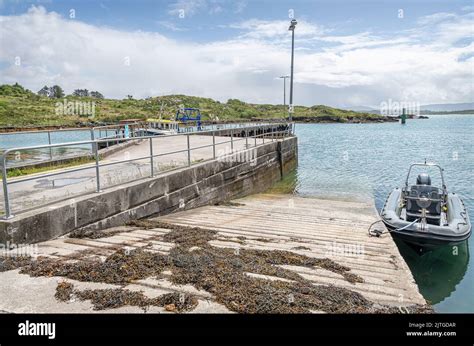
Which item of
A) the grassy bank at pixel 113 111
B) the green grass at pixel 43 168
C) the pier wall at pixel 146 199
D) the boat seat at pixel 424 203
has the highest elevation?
the grassy bank at pixel 113 111

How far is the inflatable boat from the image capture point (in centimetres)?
857

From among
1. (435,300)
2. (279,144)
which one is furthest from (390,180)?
(435,300)

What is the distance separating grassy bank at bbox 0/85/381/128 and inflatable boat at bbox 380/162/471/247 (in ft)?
60.7

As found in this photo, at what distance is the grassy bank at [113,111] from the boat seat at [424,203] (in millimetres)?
18644

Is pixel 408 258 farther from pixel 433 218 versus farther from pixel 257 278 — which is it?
pixel 257 278

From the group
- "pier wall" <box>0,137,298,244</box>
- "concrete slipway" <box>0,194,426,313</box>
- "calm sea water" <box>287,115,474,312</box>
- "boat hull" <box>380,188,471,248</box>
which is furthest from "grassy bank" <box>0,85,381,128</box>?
"boat hull" <box>380,188,471,248</box>

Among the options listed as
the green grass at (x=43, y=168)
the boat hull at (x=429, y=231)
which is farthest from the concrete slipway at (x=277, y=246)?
the green grass at (x=43, y=168)

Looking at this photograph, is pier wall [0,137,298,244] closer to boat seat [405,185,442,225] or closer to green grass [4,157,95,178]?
green grass [4,157,95,178]

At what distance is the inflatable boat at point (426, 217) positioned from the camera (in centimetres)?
857

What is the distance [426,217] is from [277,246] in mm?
5091

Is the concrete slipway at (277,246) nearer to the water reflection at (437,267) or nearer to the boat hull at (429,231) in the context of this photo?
the boat hull at (429,231)

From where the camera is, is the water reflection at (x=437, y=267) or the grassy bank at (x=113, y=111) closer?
the water reflection at (x=437, y=267)

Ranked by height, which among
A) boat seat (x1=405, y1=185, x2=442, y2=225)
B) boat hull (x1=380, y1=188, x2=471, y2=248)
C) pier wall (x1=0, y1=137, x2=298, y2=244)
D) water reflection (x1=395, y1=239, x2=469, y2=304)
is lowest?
water reflection (x1=395, y1=239, x2=469, y2=304)
